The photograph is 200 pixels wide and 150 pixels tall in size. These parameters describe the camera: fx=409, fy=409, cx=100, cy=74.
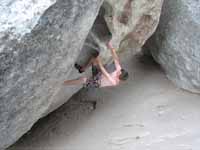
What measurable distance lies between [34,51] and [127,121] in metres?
0.78

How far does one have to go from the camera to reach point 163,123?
1872 millimetres

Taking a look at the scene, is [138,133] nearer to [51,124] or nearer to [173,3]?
[51,124]

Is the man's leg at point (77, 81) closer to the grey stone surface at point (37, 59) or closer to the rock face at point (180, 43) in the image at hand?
the grey stone surface at point (37, 59)

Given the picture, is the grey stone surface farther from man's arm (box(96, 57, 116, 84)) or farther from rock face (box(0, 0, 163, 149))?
man's arm (box(96, 57, 116, 84))

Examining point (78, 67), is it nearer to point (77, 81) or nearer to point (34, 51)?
point (77, 81)

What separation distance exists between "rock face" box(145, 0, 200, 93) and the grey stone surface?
2.34ft

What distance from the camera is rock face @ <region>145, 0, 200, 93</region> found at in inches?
77.1

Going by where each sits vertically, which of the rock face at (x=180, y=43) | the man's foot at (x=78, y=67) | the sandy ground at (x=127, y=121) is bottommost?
the sandy ground at (x=127, y=121)

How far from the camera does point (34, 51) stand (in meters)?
1.27

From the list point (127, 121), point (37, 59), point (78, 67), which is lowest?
→ point (127, 121)

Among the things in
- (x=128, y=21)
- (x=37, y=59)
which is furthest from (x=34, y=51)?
(x=128, y=21)

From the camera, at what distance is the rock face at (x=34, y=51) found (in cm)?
123

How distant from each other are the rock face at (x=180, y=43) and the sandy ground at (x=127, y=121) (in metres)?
0.07

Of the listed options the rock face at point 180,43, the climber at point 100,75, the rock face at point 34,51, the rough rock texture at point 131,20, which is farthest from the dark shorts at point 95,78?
the rock face at point 180,43
